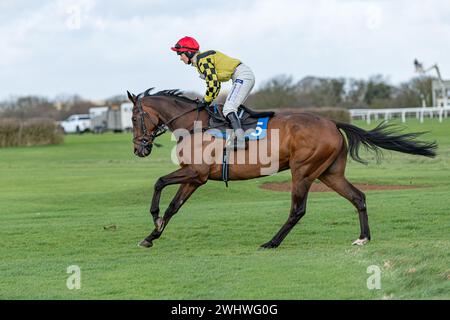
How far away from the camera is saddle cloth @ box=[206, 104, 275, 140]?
11.7 meters

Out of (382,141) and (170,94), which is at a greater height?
(170,94)

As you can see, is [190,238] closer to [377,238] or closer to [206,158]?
[206,158]

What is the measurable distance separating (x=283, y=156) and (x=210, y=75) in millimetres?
1462

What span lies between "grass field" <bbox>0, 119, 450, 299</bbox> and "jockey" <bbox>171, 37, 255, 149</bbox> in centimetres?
182

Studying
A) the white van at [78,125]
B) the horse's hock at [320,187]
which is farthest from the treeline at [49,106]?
the horse's hock at [320,187]

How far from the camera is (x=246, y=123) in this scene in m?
11.8

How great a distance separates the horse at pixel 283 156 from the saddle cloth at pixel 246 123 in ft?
0.26

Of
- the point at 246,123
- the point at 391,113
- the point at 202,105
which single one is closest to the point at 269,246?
the point at 246,123

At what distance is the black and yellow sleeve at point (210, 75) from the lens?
1166cm

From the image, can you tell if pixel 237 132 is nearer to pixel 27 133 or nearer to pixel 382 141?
pixel 382 141
